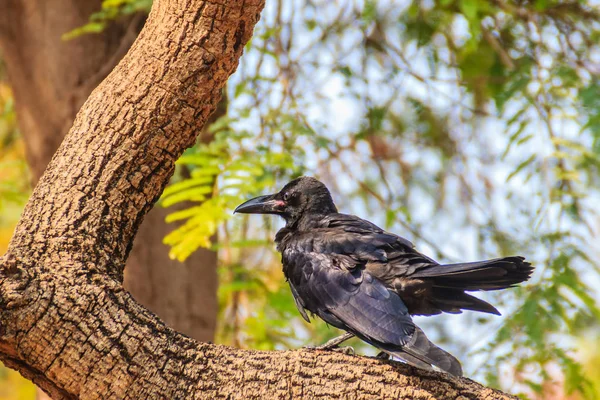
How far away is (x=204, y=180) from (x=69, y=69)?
1905mm

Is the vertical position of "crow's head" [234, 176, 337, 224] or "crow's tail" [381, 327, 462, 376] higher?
"crow's head" [234, 176, 337, 224]

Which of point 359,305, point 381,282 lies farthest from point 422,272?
point 359,305

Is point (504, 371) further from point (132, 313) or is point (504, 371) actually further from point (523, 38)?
point (132, 313)

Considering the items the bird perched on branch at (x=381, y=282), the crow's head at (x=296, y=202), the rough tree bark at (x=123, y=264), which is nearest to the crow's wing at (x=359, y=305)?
the bird perched on branch at (x=381, y=282)

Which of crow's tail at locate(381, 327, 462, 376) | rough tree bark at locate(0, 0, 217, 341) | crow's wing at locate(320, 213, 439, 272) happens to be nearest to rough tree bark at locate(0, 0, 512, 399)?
crow's tail at locate(381, 327, 462, 376)

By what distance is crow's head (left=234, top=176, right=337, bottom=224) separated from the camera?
399cm

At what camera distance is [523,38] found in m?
6.01

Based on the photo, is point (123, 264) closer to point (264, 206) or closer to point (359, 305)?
point (359, 305)

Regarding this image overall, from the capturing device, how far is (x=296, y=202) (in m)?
4.02

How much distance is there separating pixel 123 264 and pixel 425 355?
113cm

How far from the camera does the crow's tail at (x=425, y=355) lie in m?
2.62

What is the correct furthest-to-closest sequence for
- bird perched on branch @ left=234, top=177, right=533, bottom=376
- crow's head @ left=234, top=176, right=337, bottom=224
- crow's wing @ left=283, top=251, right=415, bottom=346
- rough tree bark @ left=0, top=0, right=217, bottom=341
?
1. rough tree bark @ left=0, top=0, right=217, bottom=341
2. crow's head @ left=234, top=176, right=337, bottom=224
3. crow's wing @ left=283, top=251, right=415, bottom=346
4. bird perched on branch @ left=234, top=177, right=533, bottom=376

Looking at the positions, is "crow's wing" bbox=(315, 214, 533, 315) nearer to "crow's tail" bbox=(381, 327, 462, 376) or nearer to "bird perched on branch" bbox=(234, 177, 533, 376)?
"bird perched on branch" bbox=(234, 177, 533, 376)

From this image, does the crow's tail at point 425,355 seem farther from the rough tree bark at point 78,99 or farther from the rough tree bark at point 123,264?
the rough tree bark at point 78,99
